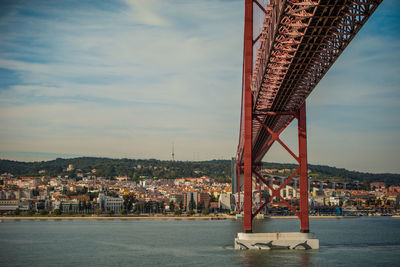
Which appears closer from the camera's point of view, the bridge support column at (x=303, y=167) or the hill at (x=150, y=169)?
the bridge support column at (x=303, y=167)

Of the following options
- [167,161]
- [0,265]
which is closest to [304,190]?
[0,265]

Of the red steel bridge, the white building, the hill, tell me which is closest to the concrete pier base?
the red steel bridge

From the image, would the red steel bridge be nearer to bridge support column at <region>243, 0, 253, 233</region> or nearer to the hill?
bridge support column at <region>243, 0, 253, 233</region>

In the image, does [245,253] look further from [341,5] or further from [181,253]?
[341,5]

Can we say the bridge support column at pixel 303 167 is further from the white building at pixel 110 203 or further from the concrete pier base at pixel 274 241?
the white building at pixel 110 203

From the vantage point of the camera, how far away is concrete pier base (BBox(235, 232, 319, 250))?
63.5 ft

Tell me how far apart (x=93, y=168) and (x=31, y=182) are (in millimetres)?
40875

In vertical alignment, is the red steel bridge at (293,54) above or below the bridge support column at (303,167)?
above

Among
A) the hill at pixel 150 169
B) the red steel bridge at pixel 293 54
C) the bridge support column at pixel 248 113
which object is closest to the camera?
the red steel bridge at pixel 293 54

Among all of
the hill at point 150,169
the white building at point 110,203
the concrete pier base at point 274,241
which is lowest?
the concrete pier base at point 274,241

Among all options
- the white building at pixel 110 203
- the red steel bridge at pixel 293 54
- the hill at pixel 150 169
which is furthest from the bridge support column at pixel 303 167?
the hill at pixel 150 169

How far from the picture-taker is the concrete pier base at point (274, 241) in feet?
63.5

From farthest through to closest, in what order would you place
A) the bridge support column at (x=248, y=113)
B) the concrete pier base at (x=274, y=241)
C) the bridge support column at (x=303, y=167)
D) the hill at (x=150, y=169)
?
the hill at (x=150, y=169)
the bridge support column at (x=303, y=167)
the bridge support column at (x=248, y=113)
the concrete pier base at (x=274, y=241)

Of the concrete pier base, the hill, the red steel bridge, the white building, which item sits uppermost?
the hill
